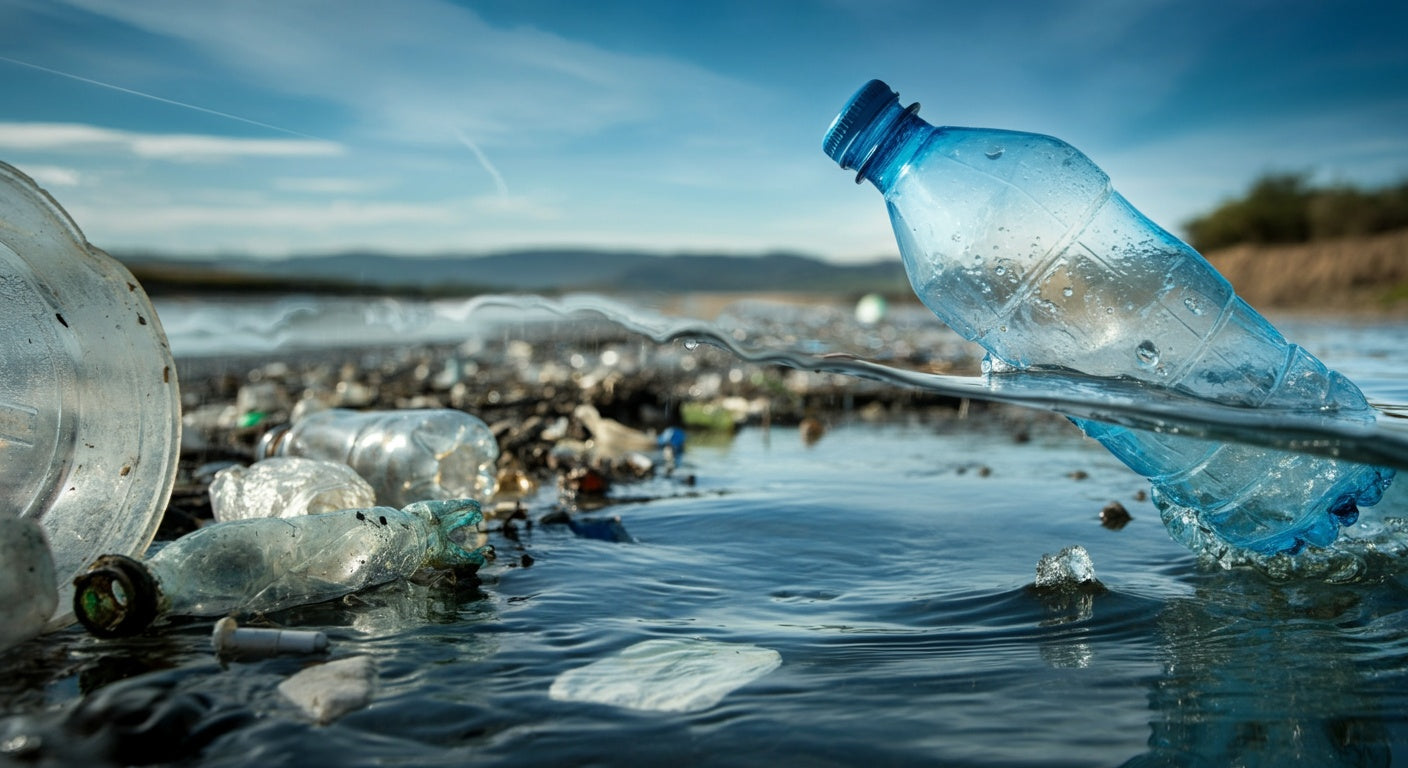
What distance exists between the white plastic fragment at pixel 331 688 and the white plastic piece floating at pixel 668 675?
326 mm

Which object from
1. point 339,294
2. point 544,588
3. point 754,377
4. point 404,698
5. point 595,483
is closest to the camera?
point 404,698

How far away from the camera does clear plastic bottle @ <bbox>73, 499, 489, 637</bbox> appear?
1.94 m

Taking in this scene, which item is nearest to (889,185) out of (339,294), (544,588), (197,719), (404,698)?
(544,588)

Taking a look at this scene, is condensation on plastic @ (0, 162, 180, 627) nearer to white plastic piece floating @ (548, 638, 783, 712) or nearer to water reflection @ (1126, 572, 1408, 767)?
white plastic piece floating @ (548, 638, 783, 712)

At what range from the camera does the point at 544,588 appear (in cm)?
249

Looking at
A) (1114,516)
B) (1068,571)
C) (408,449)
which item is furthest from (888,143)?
(408,449)

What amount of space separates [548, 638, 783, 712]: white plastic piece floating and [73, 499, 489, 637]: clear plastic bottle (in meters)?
0.77

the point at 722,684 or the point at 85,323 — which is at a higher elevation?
the point at 85,323

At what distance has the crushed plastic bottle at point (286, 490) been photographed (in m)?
2.80

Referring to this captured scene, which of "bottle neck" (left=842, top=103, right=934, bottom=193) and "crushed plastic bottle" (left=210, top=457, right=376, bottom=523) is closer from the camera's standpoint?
"bottle neck" (left=842, top=103, right=934, bottom=193)

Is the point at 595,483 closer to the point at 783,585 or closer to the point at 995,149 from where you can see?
the point at 783,585

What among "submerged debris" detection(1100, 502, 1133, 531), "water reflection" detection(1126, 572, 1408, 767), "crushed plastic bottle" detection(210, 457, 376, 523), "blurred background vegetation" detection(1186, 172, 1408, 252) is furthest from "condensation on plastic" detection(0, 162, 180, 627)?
"blurred background vegetation" detection(1186, 172, 1408, 252)

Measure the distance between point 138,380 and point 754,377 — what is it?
6306 mm

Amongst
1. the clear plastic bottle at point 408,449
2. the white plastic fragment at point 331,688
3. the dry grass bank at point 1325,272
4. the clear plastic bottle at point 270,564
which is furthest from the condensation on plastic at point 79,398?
the dry grass bank at point 1325,272
